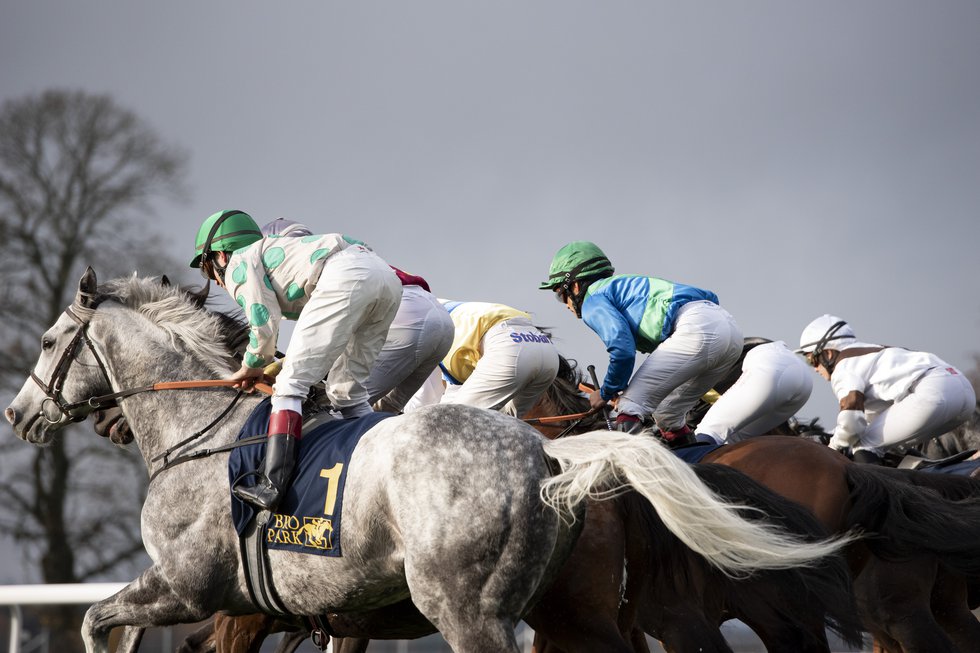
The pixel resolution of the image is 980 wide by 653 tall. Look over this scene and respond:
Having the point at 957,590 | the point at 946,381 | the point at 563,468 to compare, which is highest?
the point at 563,468

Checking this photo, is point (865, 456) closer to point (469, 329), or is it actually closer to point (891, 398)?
point (891, 398)

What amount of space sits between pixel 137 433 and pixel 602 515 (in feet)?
6.74

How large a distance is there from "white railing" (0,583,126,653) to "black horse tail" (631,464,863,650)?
3676mm

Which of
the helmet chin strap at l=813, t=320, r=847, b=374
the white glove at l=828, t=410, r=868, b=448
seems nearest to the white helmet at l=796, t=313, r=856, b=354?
the helmet chin strap at l=813, t=320, r=847, b=374

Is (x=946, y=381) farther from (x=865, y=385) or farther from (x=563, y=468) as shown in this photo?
(x=563, y=468)

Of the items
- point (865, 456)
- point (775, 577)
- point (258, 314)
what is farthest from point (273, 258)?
point (865, 456)

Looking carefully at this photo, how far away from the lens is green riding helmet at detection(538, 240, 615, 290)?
6516 mm

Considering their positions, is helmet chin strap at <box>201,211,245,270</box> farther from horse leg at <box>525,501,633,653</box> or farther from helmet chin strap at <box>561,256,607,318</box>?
helmet chin strap at <box>561,256,607,318</box>

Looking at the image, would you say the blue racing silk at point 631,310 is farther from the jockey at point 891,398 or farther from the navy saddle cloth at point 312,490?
the navy saddle cloth at point 312,490

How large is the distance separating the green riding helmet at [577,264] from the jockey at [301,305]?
1998mm

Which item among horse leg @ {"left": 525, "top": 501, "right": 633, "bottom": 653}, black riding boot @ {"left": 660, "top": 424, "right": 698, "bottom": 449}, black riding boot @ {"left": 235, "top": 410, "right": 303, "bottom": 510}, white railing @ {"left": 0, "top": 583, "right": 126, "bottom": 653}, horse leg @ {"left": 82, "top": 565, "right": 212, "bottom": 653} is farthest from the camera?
white railing @ {"left": 0, "top": 583, "right": 126, "bottom": 653}

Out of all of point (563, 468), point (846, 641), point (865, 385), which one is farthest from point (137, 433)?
point (865, 385)

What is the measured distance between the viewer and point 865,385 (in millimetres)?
7742

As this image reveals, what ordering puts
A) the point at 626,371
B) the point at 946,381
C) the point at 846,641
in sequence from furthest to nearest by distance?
the point at 946,381 → the point at 626,371 → the point at 846,641
